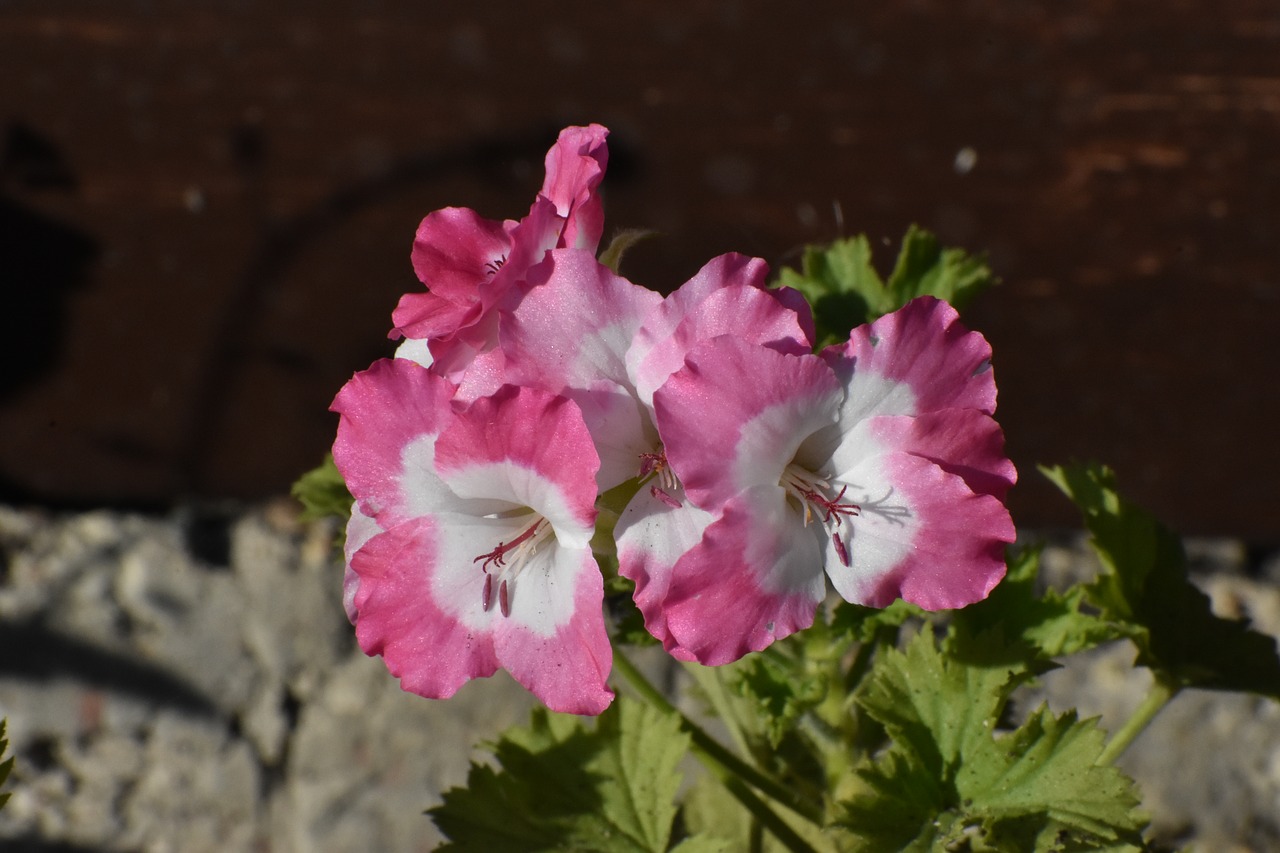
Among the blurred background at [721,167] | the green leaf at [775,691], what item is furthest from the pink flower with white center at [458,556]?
the blurred background at [721,167]

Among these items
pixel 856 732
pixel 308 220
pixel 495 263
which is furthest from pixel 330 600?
pixel 495 263

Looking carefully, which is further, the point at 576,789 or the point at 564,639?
the point at 576,789

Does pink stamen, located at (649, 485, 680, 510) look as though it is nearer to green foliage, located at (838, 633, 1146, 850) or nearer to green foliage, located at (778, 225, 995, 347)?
green foliage, located at (838, 633, 1146, 850)

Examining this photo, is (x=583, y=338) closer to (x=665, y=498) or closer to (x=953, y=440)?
(x=665, y=498)

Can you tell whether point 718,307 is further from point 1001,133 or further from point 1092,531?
point 1001,133

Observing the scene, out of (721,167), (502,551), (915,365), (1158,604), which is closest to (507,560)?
(502,551)

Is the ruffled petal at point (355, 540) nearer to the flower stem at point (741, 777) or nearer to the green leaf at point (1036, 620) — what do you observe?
the flower stem at point (741, 777)

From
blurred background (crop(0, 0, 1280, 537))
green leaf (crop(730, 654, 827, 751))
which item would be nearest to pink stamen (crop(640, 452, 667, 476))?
green leaf (crop(730, 654, 827, 751))
